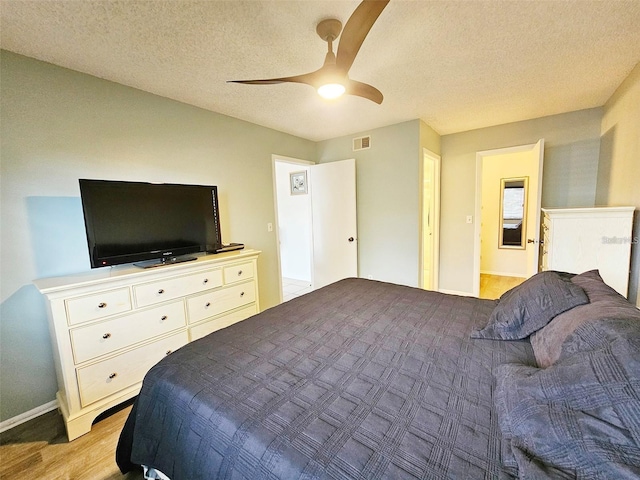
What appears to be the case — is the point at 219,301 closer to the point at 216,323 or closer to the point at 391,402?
the point at 216,323

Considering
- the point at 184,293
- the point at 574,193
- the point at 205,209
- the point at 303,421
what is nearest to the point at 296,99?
the point at 205,209

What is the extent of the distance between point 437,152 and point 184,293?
3.81 m

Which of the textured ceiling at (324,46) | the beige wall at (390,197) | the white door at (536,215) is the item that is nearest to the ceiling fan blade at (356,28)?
the textured ceiling at (324,46)

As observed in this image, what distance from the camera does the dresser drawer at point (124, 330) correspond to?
1.68 m

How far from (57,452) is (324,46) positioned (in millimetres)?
3006

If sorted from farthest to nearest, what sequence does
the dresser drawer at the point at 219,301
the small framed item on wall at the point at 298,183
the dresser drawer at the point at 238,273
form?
1. the small framed item on wall at the point at 298,183
2. the dresser drawer at the point at 238,273
3. the dresser drawer at the point at 219,301

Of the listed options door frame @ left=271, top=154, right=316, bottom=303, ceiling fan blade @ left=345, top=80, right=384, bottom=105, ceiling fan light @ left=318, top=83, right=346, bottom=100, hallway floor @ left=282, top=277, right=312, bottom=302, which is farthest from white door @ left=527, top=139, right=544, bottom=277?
hallway floor @ left=282, top=277, right=312, bottom=302

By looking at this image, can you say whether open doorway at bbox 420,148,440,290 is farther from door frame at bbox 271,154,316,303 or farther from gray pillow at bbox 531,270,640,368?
gray pillow at bbox 531,270,640,368

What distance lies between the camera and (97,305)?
1728mm

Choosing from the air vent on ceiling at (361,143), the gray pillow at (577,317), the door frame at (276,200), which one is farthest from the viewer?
the air vent on ceiling at (361,143)

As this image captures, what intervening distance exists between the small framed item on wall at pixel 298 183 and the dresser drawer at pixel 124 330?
125 inches

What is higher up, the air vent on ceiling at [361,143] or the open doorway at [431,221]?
the air vent on ceiling at [361,143]

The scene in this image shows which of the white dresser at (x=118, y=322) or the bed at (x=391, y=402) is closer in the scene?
the bed at (x=391, y=402)

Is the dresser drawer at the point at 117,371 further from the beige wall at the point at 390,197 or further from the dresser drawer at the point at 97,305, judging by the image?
the beige wall at the point at 390,197
